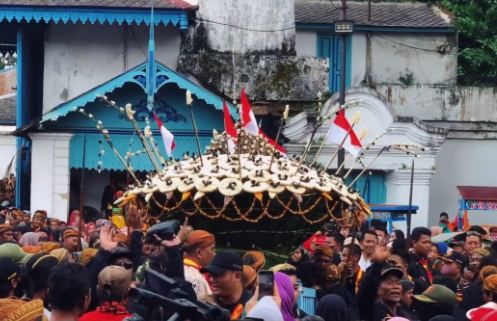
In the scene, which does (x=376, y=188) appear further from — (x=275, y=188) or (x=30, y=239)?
(x=275, y=188)

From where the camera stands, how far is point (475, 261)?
11766mm

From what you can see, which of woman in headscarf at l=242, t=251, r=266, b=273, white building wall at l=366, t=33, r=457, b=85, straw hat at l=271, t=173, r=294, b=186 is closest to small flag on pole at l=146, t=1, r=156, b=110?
white building wall at l=366, t=33, r=457, b=85

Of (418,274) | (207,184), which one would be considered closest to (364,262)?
(418,274)

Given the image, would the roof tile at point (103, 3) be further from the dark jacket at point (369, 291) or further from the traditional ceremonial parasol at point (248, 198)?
the dark jacket at point (369, 291)

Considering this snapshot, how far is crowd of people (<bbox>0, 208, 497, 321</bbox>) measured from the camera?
6539 millimetres

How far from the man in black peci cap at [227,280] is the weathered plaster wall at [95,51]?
1444 centimetres

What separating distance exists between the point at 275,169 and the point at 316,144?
41.6ft

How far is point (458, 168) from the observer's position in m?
25.8

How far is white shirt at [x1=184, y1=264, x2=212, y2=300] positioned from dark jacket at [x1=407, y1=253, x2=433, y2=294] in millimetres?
2474

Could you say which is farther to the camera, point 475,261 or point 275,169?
point 475,261

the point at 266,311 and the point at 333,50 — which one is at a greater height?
the point at 333,50

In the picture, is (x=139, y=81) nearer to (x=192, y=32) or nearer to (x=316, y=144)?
(x=192, y=32)

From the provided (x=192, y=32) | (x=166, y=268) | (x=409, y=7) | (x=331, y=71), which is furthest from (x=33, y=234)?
(x=409, y=7)

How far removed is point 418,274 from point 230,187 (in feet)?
9.63
